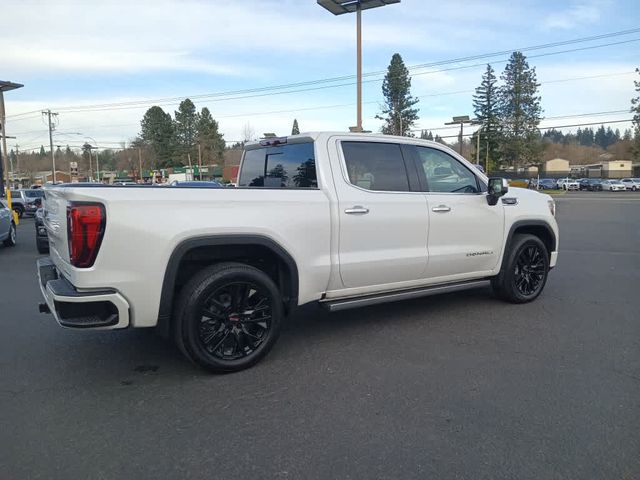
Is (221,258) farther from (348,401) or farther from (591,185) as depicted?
(591,185)

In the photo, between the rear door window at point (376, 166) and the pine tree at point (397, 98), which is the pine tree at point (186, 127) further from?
the rear door window at point (376, 166)

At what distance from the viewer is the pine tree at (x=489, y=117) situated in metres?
69.2

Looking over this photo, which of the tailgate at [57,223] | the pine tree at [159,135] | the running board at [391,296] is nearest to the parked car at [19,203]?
the tailgate at [57,223]

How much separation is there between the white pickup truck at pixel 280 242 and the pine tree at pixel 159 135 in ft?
299

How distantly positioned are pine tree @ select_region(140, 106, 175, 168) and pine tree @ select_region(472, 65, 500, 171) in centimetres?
5467

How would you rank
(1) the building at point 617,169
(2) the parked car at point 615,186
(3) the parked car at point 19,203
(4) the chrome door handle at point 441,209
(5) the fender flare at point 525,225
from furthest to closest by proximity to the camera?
(1) the building at point 617,169
(2) the parked car at point 615,186
(3) the parked car at point 19,203
(5) the fender flare at point 525,225
(4) the chrome door handle at point 441,209

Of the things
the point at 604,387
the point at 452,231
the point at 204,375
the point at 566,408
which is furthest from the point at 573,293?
the point at 204,375

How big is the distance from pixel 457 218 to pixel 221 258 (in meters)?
2.50

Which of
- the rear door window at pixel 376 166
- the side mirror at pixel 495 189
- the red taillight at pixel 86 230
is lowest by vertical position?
the red taillight at pixel 86 230

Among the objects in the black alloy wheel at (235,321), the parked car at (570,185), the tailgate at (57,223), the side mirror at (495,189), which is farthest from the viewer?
the parked car at (570,185)

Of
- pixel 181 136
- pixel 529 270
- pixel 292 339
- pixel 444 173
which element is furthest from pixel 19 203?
pixel 181 136

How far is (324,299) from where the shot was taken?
440cm

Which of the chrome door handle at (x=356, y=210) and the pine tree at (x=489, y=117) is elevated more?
the pine tree at (x=489, y=117)

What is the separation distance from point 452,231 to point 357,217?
4.05 ft
